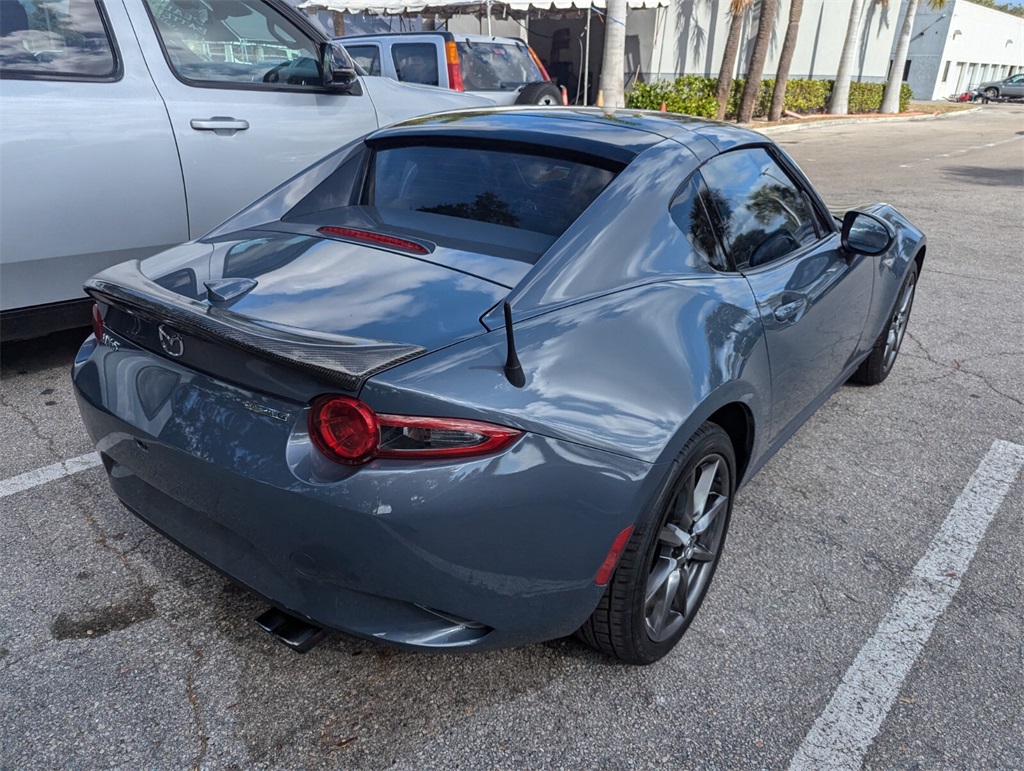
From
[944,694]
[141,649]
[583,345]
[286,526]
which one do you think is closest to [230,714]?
[141,649]

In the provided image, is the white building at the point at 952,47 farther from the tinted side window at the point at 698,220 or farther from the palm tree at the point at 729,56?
the tinted side window at the point at 698,220

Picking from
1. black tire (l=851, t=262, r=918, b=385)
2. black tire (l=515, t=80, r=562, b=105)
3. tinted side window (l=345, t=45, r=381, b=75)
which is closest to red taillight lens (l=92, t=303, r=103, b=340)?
black tire (l=851, t=262, r=918, b=385)

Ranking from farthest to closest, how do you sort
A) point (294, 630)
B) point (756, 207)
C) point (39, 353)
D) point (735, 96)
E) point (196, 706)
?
point (735, 96) → point (39, 353) → point (756, 207) → point (196, 706) → point (294, 630)

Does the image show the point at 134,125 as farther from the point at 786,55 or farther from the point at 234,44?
the point at 786,55

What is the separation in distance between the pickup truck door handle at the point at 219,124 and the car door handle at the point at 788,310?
10.2 feet

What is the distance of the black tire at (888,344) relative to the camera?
4242mm

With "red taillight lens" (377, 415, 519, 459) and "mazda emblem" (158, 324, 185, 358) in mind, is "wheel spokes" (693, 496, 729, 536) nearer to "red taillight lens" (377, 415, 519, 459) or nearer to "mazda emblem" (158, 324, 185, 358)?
"red taillight lens" (377, 415, 519, 459)

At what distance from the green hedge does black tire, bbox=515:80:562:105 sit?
2324 millimetres

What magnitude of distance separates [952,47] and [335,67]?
55.1 meters

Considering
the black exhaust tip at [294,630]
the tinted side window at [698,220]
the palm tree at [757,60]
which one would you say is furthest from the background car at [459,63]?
the palm tree at [757,60]

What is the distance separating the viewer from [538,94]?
10.8 meters

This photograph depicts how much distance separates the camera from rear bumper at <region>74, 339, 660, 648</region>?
1.71 m

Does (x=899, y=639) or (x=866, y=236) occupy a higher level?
(x=866, y=236)

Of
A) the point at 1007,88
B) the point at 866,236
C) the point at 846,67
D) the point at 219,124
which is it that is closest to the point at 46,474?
the point at 219,124
